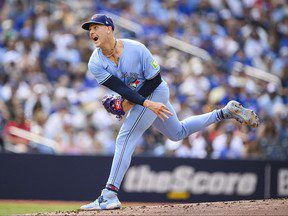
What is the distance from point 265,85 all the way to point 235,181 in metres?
2.34

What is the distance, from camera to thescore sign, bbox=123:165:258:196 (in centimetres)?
1245

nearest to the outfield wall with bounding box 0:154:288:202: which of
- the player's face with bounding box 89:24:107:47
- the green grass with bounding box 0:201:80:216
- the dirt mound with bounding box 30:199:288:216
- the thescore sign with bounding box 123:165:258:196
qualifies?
the thescore sign with bounding box 123:165:258:196

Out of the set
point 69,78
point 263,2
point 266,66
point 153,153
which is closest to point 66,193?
point 153,153

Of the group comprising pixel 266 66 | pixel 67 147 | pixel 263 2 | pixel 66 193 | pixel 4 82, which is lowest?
pixel 66 193

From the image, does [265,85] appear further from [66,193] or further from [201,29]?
[66,193]

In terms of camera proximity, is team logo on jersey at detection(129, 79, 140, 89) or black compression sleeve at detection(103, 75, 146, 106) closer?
black compression sleeve at detection(103, 75, 146, 106)

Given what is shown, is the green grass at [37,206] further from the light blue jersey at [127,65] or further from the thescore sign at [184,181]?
the light blue jersey at [127,65]

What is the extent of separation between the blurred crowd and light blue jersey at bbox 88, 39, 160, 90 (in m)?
5.42

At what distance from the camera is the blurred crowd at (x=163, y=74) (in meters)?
12.6

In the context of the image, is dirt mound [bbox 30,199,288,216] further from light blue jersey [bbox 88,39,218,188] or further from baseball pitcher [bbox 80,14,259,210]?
light blue jersey [bbox 88,39,218,188]

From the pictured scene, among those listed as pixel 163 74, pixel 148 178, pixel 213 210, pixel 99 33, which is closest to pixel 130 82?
pixel 99 33

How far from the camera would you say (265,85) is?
46.1 ft

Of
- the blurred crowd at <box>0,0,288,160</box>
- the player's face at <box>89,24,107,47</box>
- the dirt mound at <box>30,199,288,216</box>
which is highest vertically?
the blurred crowd at <box>0,0,288,160</box>

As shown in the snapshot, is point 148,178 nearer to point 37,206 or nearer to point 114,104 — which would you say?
point 37,206
